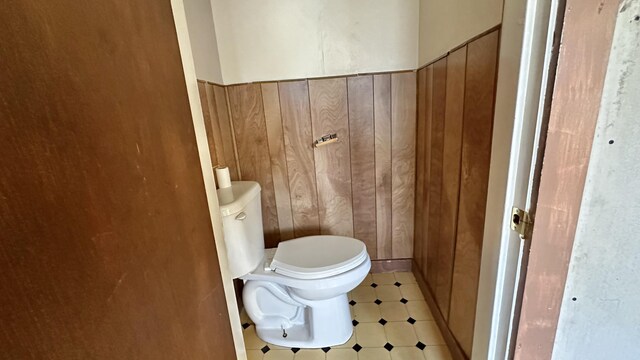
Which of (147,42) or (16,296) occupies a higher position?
(147,42)

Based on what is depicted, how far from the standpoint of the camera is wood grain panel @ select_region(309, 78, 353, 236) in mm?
1678

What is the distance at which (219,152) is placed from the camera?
1556 mm

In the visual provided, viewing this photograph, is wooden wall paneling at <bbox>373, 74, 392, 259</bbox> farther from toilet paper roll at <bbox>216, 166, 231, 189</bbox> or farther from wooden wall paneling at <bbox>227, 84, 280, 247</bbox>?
toilet paper roll at <bbox>216, 166, 231, 189</bbox>

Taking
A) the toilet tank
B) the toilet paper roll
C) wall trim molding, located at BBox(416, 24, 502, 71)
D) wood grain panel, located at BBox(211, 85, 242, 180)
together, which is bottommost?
the toilet tank

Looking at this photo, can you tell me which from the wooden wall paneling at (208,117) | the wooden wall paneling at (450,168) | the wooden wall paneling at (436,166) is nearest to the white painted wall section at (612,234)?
the wooden wall paneling at (450,168)

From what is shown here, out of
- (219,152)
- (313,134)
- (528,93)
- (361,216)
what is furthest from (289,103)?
(528,93)

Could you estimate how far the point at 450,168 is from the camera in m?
1.23

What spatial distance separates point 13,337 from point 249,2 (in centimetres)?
173

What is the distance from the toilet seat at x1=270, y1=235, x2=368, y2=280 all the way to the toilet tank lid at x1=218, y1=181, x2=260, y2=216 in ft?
1.21

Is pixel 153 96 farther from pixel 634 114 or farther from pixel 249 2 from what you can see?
pixel 249 2

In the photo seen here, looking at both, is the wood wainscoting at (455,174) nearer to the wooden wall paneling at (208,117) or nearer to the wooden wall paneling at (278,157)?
the wooden wall paneling at (278,157)

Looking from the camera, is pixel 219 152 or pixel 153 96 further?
pixel 219 152

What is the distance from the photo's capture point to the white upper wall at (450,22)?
88cm

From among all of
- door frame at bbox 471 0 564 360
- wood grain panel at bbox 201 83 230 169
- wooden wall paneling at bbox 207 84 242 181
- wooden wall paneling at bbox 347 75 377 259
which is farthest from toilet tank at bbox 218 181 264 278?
door frame at bbox 471 0 564 360
